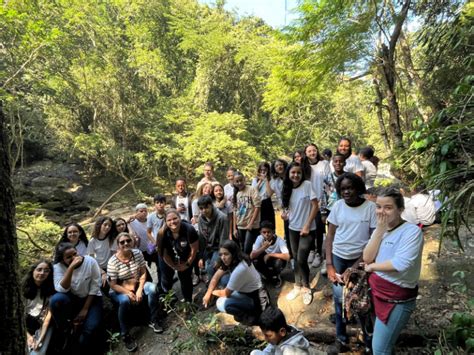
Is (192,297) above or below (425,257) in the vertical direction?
below

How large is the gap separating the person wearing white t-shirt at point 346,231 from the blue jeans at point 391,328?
564 mm

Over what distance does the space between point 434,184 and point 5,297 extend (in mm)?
2635

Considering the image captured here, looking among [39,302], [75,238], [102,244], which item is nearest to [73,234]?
[75,238]

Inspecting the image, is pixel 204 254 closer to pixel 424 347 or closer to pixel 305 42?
pixel 424 347

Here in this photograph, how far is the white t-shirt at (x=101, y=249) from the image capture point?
4.47 m

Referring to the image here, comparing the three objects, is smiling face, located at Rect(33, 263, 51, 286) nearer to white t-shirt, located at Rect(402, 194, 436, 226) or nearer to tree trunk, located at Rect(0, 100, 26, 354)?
tree trunk, located at Rect(0, 100, 26, 354)

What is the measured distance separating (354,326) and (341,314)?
56 cm

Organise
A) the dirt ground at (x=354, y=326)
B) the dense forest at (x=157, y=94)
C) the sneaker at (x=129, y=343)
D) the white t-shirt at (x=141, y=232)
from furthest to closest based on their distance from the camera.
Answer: the dense forest at (x=157, y=94), the white t-shirt at (x=141, y=232), the sneaker at (x=129, y=343), the dirt ground at (x=354, y=326)

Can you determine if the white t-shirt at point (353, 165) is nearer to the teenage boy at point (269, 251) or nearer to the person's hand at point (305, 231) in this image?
the person's hand at point (305, 231)

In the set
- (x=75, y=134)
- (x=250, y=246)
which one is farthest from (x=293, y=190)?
(x=75, y=134)

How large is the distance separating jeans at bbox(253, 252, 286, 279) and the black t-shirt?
102 centimetres

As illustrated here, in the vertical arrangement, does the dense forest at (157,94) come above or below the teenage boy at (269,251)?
above

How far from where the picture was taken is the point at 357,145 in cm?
1675

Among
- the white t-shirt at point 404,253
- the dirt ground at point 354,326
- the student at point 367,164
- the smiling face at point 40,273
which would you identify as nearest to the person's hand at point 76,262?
the smiling face at point 40,273
